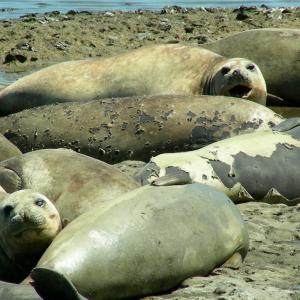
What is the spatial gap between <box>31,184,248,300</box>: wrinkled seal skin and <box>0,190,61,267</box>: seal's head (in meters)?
0.10

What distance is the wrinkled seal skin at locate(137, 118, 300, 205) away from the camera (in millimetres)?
6383

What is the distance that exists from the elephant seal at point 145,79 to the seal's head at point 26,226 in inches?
164

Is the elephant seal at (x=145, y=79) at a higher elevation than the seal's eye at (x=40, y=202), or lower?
lower

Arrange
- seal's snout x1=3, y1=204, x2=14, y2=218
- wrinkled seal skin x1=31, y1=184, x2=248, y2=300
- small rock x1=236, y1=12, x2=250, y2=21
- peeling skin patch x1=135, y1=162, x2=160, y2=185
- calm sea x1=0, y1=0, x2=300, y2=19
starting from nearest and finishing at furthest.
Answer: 1. wrinkled seal skin x1=31, y1=184, x2=248, y2=300
2. seal's snout x1=3, y1=204, x2=14, y2=218
3. peeling skin patch x1=135, y1=162, x2=160, y2=185
4. small rock x1=236, y1=12, x2=250, y2=21
5. calm sea x1=0, y1=0, x2=300, y2=19

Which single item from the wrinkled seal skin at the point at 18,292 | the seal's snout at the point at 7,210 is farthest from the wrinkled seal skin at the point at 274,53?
the wrinkled seal skin at the point at 18,292

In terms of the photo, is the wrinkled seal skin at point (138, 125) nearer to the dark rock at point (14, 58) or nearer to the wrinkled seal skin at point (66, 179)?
the wrinkled seal skin at point (66, 179)

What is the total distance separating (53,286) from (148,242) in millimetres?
782

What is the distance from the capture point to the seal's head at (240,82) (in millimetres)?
8664

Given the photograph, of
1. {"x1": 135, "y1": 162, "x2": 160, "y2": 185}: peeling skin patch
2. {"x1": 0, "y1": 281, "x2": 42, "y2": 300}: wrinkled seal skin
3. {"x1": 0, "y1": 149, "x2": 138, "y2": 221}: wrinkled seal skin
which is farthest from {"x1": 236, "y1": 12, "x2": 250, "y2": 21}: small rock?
{"x1": 0, "y1": 281, "x2": 42, "y2": 300}: wrinkled seal skin

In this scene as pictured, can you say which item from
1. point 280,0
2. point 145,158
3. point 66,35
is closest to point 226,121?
point 145,158

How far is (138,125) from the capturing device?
7.75 meters

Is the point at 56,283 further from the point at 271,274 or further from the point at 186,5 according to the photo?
the point at 186,5

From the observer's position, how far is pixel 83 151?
7.78m

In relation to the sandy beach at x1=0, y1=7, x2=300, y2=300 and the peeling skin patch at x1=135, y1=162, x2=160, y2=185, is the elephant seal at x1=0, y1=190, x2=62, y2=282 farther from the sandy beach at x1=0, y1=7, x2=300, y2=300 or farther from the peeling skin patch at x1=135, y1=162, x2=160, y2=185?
the peeling skin patch at x1=135, y1=162, x2=160, y2=185
